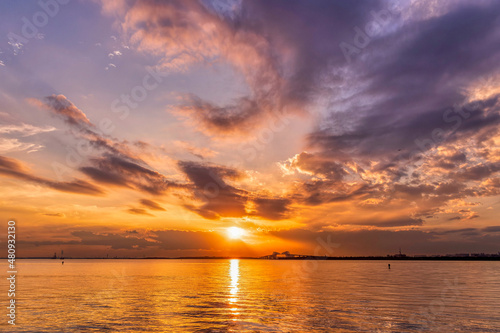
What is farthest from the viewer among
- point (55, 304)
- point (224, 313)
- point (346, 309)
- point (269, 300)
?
point (269, 300)

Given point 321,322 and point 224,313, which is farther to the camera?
point 224,313

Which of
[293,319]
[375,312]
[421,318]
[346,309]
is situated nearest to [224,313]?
[293,319]

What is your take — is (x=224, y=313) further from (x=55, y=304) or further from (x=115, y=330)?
(x=55, y=304)

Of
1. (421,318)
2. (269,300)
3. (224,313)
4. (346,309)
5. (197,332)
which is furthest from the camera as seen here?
(269,300)

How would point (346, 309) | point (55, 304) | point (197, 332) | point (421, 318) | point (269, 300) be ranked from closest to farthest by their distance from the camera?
point (197, 332) < point (421, 318) < point (346, 309) < point (55, 304) < point (269, 300)

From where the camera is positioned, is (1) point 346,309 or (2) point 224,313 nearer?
(2) point 224,313

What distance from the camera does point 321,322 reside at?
3628cm

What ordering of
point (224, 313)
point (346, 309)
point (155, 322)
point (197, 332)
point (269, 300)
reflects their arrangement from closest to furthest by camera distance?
point (197, 332) < point (155, 322) < point (224, 313) < point (346, 309) < point (269, 300)

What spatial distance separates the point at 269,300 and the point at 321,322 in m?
18.8

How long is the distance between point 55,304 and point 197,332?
28.9m

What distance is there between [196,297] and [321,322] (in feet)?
89.5

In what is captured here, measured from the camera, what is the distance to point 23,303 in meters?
48.5

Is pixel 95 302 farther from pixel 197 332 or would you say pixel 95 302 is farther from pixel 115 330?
pixel 197 332

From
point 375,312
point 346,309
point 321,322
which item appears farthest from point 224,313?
point 375,312
